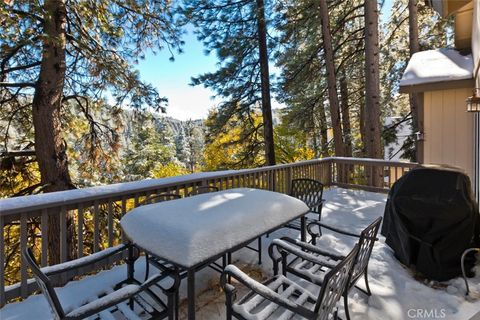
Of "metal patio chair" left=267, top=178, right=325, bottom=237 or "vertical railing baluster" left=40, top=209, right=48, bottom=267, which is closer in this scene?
"vertical railing baluster" left=40, top=209, right=48, bottom=267

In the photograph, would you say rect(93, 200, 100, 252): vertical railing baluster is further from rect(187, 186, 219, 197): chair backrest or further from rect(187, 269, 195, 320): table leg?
rect(187, 269, 195, 320): table leg

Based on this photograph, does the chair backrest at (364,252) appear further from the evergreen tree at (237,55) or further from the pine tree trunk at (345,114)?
the pine tree trunk at (345,114)

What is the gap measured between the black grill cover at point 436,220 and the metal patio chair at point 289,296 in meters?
1.47

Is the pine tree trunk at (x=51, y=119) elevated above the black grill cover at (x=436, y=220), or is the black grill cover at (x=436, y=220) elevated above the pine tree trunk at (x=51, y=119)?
the pine tree trunk at (x=51, y=119)

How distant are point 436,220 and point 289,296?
1861mm

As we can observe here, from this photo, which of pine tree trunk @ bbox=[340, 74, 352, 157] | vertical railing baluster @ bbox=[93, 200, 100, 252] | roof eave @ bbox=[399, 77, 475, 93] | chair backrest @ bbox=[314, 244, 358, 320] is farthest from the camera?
pine tree trunk @ bbox=[340, 74, 352, 157]

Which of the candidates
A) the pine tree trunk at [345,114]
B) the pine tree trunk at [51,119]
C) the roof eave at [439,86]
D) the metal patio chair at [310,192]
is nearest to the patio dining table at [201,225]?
the metal patio chair at [310,192]

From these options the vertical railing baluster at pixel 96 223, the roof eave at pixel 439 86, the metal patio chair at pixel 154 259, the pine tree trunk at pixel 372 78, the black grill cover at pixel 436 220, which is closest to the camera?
the metal patio chair at pixel 154 259

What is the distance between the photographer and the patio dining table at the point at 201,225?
1.87m

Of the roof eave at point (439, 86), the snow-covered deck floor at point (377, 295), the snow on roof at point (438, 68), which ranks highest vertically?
the snow on roof at point (438, 68)

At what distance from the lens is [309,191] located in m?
4.47

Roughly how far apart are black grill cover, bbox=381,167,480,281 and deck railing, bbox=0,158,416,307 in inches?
101

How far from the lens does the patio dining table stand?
187 cm

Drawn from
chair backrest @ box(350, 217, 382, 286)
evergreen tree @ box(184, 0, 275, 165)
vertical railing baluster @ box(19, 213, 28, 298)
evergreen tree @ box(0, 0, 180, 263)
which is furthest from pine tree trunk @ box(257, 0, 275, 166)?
vertical railing baluster @ box(19, 213, 28, 298)
